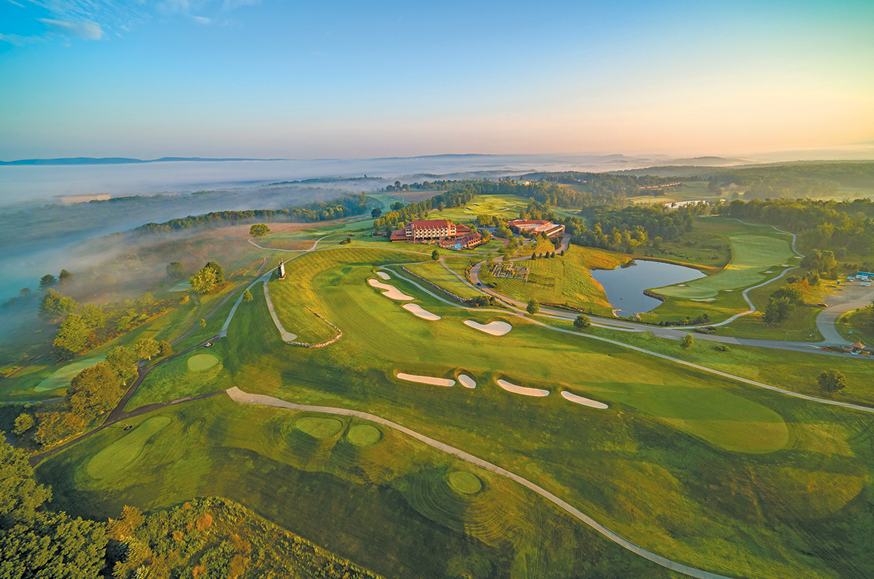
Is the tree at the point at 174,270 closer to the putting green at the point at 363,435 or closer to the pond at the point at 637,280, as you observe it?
the putting green at the point at 363,435

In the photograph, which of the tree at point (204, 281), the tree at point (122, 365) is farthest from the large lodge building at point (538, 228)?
the tree at point (122, 365)

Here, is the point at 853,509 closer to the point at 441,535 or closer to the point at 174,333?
the point at 441,535

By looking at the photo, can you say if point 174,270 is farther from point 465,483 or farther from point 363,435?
point 465,483

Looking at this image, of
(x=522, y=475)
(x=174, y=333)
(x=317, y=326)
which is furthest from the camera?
(x=174, y=333)

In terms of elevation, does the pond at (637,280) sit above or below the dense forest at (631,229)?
below

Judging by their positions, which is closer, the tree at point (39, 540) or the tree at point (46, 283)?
the tree at point (39, 540)

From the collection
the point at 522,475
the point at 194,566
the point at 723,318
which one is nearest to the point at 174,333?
the point at 194,566

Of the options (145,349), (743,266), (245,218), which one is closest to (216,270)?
(145,349)
